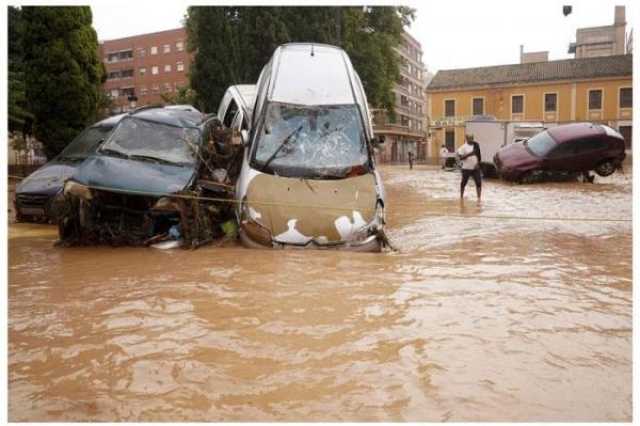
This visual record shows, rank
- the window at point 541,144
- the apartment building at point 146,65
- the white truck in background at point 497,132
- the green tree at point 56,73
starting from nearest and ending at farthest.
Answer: the window at point 541,144
the green tree at point 56,73
the white truck in background at point 497,132
the apartment building at point 146,65

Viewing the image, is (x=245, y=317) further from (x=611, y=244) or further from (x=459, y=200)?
(x=459, y=200)

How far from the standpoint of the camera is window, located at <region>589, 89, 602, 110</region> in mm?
45156

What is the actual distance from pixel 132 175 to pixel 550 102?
44219 millimetres

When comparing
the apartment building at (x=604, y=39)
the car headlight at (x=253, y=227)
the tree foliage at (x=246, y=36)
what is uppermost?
the apartment building at (x=604, y=39)

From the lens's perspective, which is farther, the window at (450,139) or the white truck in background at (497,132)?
the window at (450,139)

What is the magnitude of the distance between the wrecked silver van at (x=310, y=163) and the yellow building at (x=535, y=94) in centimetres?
3740

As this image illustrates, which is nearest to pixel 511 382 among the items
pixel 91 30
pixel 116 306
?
pixel 116 306

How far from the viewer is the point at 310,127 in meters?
8.73

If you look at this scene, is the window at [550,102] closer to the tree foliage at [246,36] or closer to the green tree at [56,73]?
the tree foliage at [246,36]

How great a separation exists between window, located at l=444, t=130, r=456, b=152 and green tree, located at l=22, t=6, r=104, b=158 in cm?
3280

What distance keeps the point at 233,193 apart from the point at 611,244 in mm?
5096

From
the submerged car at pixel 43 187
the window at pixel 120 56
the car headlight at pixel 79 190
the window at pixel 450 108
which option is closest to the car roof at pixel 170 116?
the submerged car at pixel 43 187

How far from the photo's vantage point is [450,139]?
49188 mm

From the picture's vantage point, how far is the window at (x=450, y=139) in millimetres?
48906
